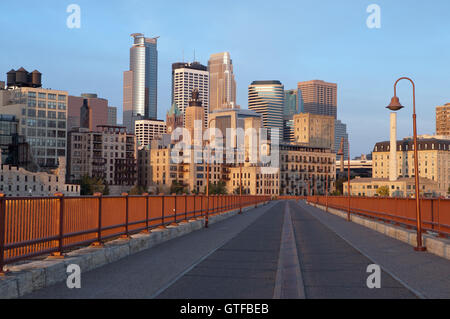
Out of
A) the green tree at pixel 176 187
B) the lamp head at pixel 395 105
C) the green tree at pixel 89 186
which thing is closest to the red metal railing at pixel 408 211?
the lamp head at pixel 395 105

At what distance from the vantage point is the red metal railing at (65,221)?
11148 millimetres

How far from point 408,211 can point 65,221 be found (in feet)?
52.8

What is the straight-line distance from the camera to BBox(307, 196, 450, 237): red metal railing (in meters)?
19.6

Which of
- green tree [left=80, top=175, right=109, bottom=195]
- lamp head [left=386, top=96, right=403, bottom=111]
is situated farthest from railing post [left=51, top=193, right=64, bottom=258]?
green tree [left=80, top=175, right=109, bottom=195]

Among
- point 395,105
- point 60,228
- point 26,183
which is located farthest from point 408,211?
point 26,183

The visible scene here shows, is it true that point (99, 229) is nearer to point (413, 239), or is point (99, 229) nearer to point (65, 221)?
point (65, 221)

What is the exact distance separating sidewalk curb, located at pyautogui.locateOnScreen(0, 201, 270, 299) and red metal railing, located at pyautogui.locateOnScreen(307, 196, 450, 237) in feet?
31.2

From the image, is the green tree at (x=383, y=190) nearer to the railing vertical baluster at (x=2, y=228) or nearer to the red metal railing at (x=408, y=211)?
the red metal railing at (x=408, y=211)

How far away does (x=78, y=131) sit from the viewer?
195 m

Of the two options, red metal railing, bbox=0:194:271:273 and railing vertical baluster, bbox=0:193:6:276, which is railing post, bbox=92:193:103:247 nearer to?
red metal railing, bbox=0:194:271:273

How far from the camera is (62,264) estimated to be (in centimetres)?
1230

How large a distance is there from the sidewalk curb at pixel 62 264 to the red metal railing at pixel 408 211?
9.51 metres
